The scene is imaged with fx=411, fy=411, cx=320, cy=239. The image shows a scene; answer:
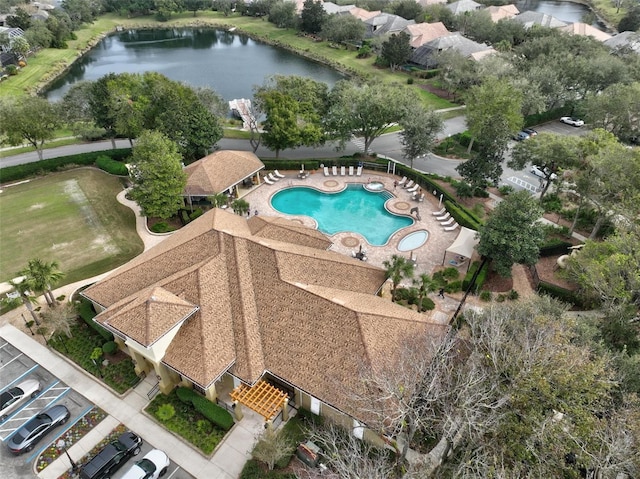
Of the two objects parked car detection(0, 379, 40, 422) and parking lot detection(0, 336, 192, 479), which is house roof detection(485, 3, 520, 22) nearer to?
parking lot detection(0, 336, 192, 479)

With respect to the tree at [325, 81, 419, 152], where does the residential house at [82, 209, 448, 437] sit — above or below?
below

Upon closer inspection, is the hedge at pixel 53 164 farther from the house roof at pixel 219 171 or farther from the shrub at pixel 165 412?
the shrub at pixel 165 412

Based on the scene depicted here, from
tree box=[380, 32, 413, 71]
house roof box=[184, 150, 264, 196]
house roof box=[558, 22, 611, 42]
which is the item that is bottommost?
house roof box=[184, 150, 264, 196]

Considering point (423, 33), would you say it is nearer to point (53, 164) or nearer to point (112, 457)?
point (53, 164)

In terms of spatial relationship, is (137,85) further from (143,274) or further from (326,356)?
(326,356)

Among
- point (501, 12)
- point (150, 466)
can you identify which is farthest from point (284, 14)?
point (150, 466)

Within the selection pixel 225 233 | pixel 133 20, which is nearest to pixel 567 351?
pixel 225 233

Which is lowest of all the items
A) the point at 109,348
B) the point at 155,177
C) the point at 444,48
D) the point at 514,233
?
the point at 109,348

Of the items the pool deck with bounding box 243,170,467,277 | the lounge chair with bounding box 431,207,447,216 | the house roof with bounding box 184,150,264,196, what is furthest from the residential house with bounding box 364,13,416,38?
the lounge chair with bounding box 431,207,447,216
